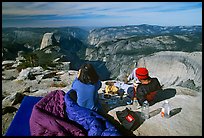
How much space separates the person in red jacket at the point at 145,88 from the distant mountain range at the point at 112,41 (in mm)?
5271

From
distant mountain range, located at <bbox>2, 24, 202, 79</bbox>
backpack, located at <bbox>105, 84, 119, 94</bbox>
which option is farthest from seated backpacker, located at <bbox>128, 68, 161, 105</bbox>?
distant mountain range, located at <bbox>2, 24, 202, 79</bbox>

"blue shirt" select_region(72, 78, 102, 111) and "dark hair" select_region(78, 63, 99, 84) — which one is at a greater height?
"dark hair" select_region(78, 63, 99, 84)

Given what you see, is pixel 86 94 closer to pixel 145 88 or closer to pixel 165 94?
pixel 145 88

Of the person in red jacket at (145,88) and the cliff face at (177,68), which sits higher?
the person in red jacket at (145,88)

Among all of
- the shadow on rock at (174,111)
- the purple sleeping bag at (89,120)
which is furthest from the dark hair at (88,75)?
the shadow on rock at (174,111)

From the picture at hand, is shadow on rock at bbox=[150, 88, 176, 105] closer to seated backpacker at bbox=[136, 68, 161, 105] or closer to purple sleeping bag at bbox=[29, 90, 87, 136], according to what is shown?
seated backpacker at bbox=[136, 68, 161, 105]

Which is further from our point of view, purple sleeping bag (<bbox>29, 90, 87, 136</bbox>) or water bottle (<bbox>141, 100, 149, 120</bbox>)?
water bottle (<bbox>141, 100, 149, 120</bbox>)

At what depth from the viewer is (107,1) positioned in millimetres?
5559

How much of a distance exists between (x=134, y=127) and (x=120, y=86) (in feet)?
5.28

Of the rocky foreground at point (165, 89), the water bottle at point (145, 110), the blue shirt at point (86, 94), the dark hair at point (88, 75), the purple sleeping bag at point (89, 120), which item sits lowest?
the rocky foreground at point (165, 89)

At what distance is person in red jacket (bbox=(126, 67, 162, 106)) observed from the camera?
4.76m

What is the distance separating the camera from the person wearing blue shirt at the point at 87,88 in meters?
4.37

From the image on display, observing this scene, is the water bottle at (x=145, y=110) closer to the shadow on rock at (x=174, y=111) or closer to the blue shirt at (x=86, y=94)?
the shadow on rock at (x=174, y=111)

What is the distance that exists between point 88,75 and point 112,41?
8429 millimetres
